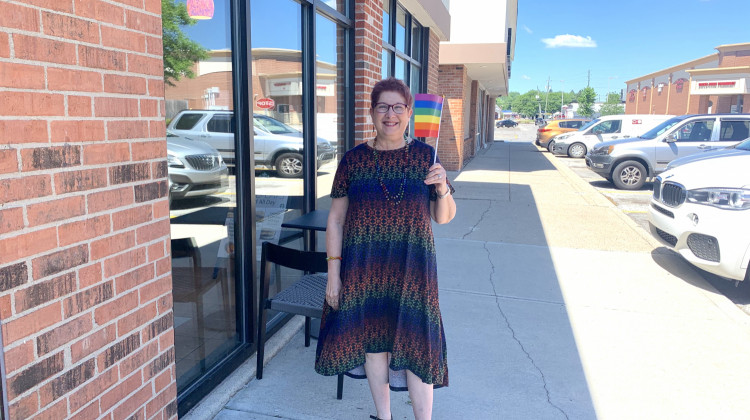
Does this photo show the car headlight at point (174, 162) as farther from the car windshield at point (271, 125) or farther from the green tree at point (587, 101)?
the green tree at point (587, 101)

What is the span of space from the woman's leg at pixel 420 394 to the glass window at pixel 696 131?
38.8 ft

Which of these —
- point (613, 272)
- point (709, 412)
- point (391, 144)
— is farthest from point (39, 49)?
point (613, 272)

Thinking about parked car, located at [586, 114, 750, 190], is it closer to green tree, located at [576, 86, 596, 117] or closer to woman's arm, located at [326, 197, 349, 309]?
woman's arm, located at [326, 197, 349, 309]

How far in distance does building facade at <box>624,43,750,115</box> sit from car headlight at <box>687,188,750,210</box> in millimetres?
40709

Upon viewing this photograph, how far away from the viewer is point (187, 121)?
9.72ft

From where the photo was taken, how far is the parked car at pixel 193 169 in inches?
115

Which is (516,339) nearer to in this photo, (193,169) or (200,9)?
(193,169)

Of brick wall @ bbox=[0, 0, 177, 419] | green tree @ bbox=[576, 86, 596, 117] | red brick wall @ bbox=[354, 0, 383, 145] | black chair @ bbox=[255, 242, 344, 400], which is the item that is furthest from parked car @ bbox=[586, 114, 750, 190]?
green tree @ bbox=[576, 86, 596, 117]

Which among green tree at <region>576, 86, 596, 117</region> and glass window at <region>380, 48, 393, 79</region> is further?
green tree at <region>576, 86, 596, 117</region>

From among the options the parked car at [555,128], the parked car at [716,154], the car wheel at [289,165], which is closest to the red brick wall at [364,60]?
the car wheel at [289,165]

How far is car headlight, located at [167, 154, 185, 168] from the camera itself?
291 cm

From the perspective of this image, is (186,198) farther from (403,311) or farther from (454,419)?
(454,419)

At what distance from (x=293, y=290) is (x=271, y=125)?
4.05 feet

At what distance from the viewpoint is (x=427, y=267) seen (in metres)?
2.39
